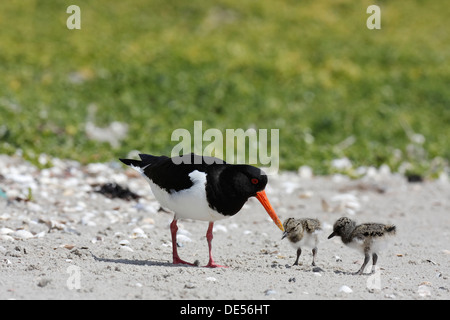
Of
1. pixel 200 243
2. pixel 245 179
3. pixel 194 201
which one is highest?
pixel 245 179

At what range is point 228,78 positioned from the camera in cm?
1645

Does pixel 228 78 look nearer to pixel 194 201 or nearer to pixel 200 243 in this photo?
pixel 200 243

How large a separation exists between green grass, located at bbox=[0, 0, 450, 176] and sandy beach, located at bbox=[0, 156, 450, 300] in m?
1.28

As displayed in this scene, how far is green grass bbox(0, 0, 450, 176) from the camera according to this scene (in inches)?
539

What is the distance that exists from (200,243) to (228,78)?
857 cm

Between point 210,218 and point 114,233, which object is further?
point 114,233

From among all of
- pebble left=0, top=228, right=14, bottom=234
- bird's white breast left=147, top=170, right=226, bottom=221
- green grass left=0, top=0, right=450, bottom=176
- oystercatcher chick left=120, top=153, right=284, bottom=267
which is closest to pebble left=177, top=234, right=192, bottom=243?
oystercatcher chick left=120, top=153, right=284, bottom=267

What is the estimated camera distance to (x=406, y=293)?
20.7ft

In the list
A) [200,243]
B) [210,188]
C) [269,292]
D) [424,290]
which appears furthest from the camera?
[200,243]

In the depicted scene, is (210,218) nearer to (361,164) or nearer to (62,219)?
(62,219)

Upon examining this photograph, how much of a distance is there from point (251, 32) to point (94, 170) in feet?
32.4

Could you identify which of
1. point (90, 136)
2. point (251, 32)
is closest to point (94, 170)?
point (90, 136)

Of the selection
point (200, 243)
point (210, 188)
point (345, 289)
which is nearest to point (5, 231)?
point (200, 243)
